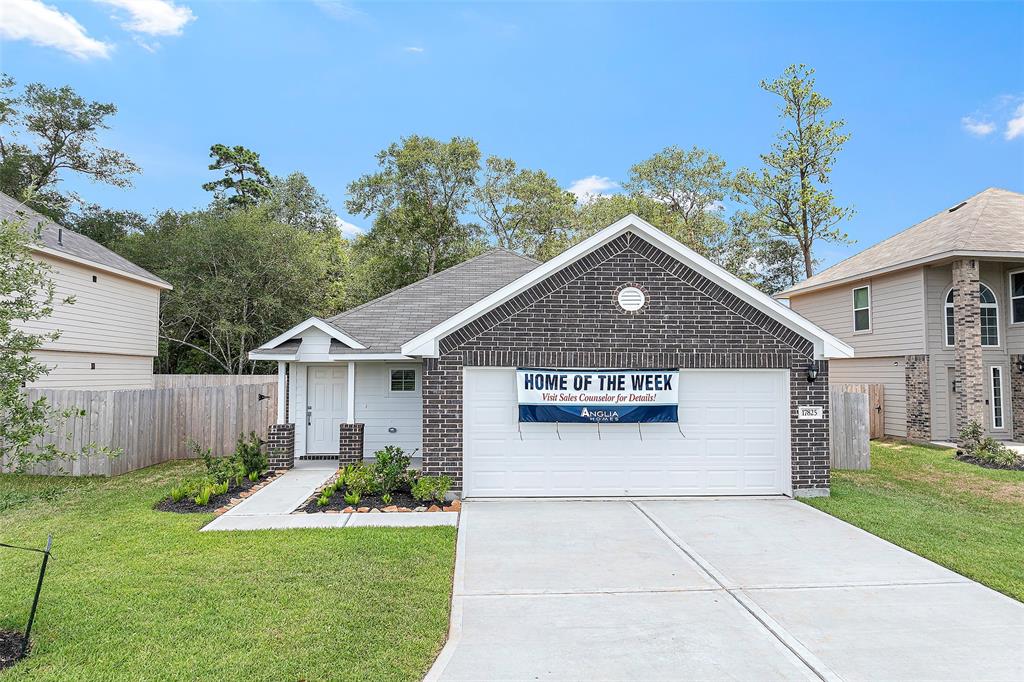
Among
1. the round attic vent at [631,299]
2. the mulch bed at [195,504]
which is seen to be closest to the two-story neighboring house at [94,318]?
the mulch bed at [195,504]

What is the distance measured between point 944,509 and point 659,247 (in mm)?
5937

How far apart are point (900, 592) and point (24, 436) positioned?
7.51m

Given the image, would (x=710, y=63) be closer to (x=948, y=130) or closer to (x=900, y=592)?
(x=948, y=130)

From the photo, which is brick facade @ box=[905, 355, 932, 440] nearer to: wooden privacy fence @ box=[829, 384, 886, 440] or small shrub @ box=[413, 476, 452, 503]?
wooden privacy fence @ box=[829, 384, 886, 440]

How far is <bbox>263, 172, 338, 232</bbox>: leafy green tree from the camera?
37.1 metres

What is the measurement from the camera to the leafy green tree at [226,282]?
24.8 m

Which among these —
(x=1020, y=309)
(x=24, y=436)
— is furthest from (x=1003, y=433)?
(x=24, y=436)

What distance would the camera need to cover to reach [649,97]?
83.3ft

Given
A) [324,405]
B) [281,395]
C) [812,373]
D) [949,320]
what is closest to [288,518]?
[281,395]

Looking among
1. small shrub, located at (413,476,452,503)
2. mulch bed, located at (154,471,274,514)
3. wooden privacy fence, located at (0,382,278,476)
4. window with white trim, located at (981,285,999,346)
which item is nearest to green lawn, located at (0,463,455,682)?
mulch bed, located at (154,471,274,514)

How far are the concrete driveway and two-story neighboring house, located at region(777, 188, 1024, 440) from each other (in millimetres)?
10225

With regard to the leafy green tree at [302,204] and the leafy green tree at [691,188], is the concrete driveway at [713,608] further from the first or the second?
the leafy green tree at [302,204]

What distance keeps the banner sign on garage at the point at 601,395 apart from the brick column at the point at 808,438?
1.97m

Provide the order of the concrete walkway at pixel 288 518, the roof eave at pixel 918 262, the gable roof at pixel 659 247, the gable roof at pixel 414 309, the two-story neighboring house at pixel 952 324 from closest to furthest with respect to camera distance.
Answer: the concrete walkway at pixel 288 518 < the gable roof at pixel 659 247 < the gable roof at pixel 414 309 < the roof eave at pixel 918 262 < the two-story neighboring house at pixel 952 324
